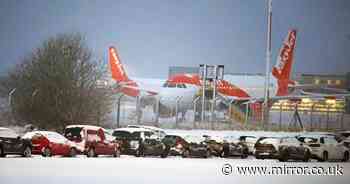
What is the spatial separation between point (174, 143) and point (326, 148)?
1829 mm

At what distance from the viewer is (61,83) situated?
540cm

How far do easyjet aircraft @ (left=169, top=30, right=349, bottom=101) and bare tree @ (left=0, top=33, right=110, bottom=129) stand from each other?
3.10ft

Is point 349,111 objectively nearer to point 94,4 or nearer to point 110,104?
point 110,104

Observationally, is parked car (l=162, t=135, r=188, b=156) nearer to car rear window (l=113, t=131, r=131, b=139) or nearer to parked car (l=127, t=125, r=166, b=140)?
parked car (l=127, t=125, r=166, b=140)

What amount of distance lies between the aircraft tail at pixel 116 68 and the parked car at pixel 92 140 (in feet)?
2.03

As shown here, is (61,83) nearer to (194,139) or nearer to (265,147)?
(194,139)

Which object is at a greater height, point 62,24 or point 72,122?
point 62,24

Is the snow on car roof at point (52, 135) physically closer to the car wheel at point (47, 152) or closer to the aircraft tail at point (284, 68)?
the car wheel at point (47, 152)

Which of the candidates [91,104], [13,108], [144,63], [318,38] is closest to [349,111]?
[318,38]

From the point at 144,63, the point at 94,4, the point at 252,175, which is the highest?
the point at 94,4

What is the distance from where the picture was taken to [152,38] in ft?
18.3

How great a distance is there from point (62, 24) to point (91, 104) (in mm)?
983

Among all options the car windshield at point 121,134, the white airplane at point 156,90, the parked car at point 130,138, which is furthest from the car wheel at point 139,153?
the white airplane at point 156,90

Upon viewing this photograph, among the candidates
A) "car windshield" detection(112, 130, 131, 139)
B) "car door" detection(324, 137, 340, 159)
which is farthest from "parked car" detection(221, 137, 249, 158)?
"car windshield" detection(112, 130, 131, 139)
